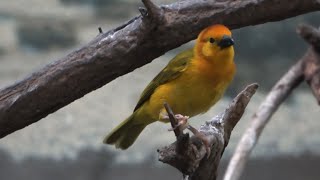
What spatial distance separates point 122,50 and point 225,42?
0.67 ft

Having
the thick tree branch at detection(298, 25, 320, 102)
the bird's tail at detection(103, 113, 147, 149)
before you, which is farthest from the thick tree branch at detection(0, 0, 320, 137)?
the thick tree branch at detection(298, 25, 320, 102)

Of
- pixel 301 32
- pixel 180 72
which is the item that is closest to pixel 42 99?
pixel 180 72

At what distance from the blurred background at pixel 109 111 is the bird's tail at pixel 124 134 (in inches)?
48.5

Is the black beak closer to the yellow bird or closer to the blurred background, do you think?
the yellow bird

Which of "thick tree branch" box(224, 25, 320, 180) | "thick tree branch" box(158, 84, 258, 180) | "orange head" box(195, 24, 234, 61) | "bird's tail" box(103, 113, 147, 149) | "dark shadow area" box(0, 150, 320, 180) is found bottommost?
"dark shadow area" box(0, 150, 320, 180)

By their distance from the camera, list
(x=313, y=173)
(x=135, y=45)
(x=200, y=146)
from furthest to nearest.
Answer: (x=313, y=173) < (x=135, y=45) < (x=200, y=146)

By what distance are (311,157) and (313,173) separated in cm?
8

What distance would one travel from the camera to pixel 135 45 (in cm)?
151

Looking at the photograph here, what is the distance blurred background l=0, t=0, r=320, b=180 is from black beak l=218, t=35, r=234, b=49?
1536 millimetres

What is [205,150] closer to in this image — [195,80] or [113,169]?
[195,80]

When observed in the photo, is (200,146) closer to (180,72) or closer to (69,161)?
(180,72)

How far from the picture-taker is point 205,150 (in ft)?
4.59

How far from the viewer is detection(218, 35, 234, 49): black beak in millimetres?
1484

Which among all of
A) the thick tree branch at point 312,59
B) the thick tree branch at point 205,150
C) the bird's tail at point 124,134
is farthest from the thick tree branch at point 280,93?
the thick tree branch at point 205,150
